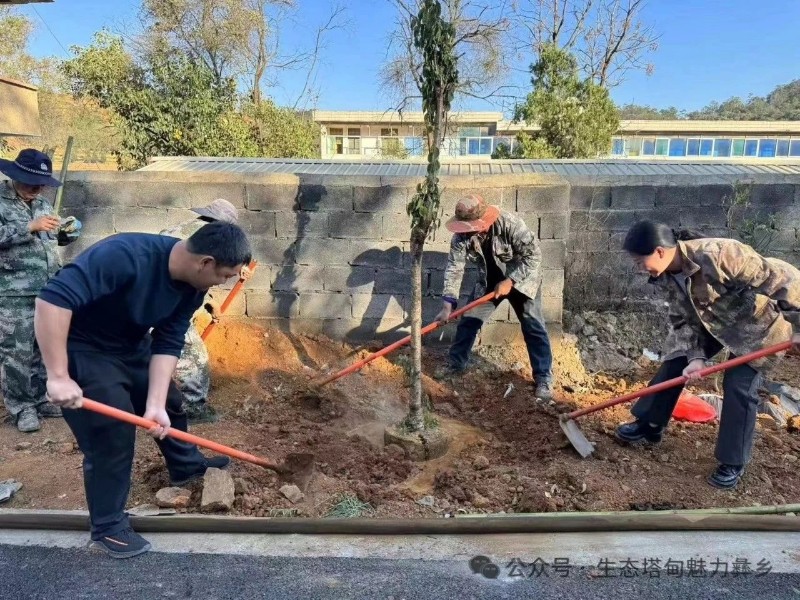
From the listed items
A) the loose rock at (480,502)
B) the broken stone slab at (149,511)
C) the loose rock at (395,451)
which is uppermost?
the broken stone slab at (149,511)

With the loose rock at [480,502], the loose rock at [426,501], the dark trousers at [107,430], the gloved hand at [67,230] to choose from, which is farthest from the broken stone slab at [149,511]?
the gloved hand at [67,230]

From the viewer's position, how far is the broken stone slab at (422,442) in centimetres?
373

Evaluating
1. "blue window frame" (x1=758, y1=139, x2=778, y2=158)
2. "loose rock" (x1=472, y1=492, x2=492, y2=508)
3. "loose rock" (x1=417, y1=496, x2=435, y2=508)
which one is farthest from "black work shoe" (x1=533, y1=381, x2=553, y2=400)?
"blue window frame" (x1=758, y1=139, x2=778, y2=158)

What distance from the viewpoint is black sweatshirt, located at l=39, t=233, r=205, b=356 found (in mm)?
2172

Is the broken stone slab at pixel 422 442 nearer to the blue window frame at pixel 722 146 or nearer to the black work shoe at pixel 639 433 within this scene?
the black work shoe at pixel 639 433

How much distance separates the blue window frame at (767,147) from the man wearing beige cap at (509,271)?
25.3 metres

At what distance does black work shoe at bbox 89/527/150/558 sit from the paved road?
4 centimetres

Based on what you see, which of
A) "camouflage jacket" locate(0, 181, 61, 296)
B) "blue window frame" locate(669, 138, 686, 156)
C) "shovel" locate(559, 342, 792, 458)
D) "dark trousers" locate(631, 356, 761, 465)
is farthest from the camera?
"blue window frame" locate(669, 138, 686, 156)

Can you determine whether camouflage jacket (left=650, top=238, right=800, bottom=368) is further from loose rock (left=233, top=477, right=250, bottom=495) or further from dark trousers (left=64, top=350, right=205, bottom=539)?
dark trousers (left=64, top=350, right=205, bottom=539)

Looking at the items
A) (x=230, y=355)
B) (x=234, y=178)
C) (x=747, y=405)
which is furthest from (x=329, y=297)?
(x=747, y=405)

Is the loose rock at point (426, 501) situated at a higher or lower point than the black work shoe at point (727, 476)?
lower

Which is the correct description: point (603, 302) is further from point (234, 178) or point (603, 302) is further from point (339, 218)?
point (234, 178)

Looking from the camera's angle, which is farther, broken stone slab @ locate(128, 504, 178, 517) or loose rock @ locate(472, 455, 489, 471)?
loose rock @ locate(472, 455, 489, 471)

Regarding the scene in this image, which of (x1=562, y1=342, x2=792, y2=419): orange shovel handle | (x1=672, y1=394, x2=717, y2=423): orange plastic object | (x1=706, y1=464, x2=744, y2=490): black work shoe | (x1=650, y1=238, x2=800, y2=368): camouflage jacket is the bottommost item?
(x1=706, y1=464, x2=744, y2=490): black work shoe
